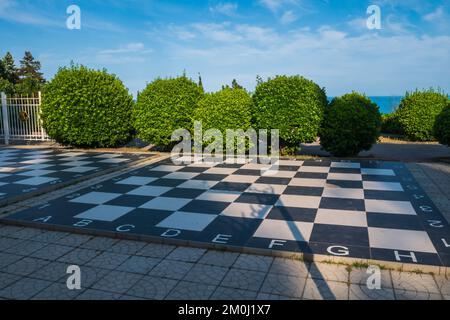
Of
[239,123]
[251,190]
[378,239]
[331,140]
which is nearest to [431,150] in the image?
[331,140]

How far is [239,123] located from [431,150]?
22.1 ft

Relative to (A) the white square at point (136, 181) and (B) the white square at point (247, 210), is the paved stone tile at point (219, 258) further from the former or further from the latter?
(A) the white square at point (136, 181)

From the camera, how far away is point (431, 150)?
1203cm

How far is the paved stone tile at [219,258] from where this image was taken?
3520 mm

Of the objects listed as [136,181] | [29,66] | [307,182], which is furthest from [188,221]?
[29,66]

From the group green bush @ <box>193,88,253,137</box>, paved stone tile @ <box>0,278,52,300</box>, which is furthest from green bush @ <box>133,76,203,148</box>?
paved stone tile @ <box>0,278,52,300</box>

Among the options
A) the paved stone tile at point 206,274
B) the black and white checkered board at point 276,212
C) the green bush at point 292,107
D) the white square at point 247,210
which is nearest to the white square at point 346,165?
the black and white checkered board at point 276,212

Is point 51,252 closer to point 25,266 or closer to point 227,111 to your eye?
point 25,266

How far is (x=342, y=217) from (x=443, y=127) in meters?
6.52

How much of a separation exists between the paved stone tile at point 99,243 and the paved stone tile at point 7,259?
632mm

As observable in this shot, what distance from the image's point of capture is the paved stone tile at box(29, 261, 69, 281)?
10.7 feet

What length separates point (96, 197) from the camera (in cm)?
588

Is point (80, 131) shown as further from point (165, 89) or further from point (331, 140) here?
point (331, 140)

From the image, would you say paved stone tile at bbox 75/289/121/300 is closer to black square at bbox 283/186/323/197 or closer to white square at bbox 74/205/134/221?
white square at bbox 74/205/134/221
